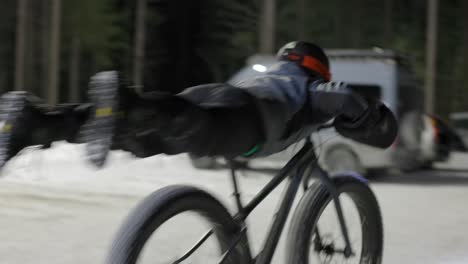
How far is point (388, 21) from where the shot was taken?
143ft

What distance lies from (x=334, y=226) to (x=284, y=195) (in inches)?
18.0

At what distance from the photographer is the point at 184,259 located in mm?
2936

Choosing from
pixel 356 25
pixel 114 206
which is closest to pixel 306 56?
pixel 114 206

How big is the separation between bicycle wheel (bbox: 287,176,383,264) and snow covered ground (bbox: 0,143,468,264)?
9.2 inches

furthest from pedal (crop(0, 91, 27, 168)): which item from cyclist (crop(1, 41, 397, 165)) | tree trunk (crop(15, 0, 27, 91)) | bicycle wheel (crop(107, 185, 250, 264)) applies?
tree trunk (crop(15, 0, 27, 91))

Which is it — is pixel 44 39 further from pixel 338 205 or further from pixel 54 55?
pixel 338 205

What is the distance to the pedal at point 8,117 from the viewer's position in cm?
252

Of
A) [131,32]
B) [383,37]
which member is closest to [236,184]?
[131,32]

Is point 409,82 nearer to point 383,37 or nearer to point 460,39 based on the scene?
point 460,39

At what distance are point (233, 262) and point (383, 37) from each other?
137 feet

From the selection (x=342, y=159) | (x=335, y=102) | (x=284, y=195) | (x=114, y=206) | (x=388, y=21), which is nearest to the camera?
(x=335, y=102)

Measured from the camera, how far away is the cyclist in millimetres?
2559

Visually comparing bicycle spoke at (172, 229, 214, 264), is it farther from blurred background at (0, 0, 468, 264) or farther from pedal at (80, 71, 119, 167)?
pedal at (80, 71, 119, 167)

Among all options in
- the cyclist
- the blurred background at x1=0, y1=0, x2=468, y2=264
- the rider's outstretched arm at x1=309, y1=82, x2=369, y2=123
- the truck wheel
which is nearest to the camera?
the cyclist
